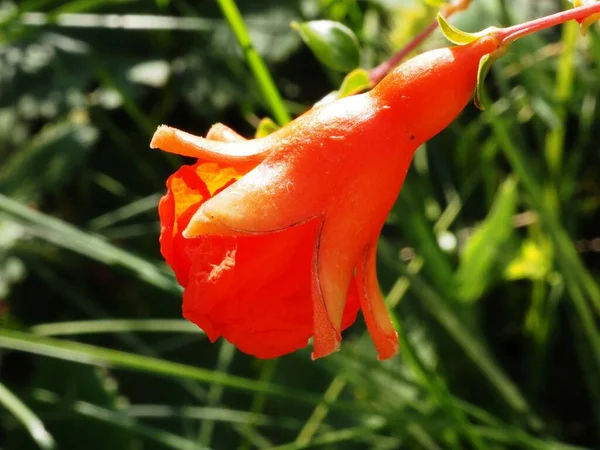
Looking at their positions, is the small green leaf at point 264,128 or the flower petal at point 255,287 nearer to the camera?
the flower petal at point 255,287

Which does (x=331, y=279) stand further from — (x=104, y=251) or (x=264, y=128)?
(x=104, y=251)

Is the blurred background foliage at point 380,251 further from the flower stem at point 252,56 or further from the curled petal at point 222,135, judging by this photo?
the curled petal at point 222,135

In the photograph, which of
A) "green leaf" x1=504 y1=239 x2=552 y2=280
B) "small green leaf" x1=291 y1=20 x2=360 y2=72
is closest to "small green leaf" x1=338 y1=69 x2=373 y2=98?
"small green leaf" x1=291 y1=20 x2=360 y2=72

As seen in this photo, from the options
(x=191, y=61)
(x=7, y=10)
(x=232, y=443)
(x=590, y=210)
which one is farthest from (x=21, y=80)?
(x=590, y=210)

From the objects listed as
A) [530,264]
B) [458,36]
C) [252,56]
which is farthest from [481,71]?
[530,264]

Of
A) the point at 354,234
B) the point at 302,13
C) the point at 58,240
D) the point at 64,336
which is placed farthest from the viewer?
the point at 302,13

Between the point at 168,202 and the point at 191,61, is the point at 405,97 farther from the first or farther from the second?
the point at 191,61

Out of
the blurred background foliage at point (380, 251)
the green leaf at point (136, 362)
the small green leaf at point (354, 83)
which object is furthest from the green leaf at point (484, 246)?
the small green leaf at point (354, 83)
